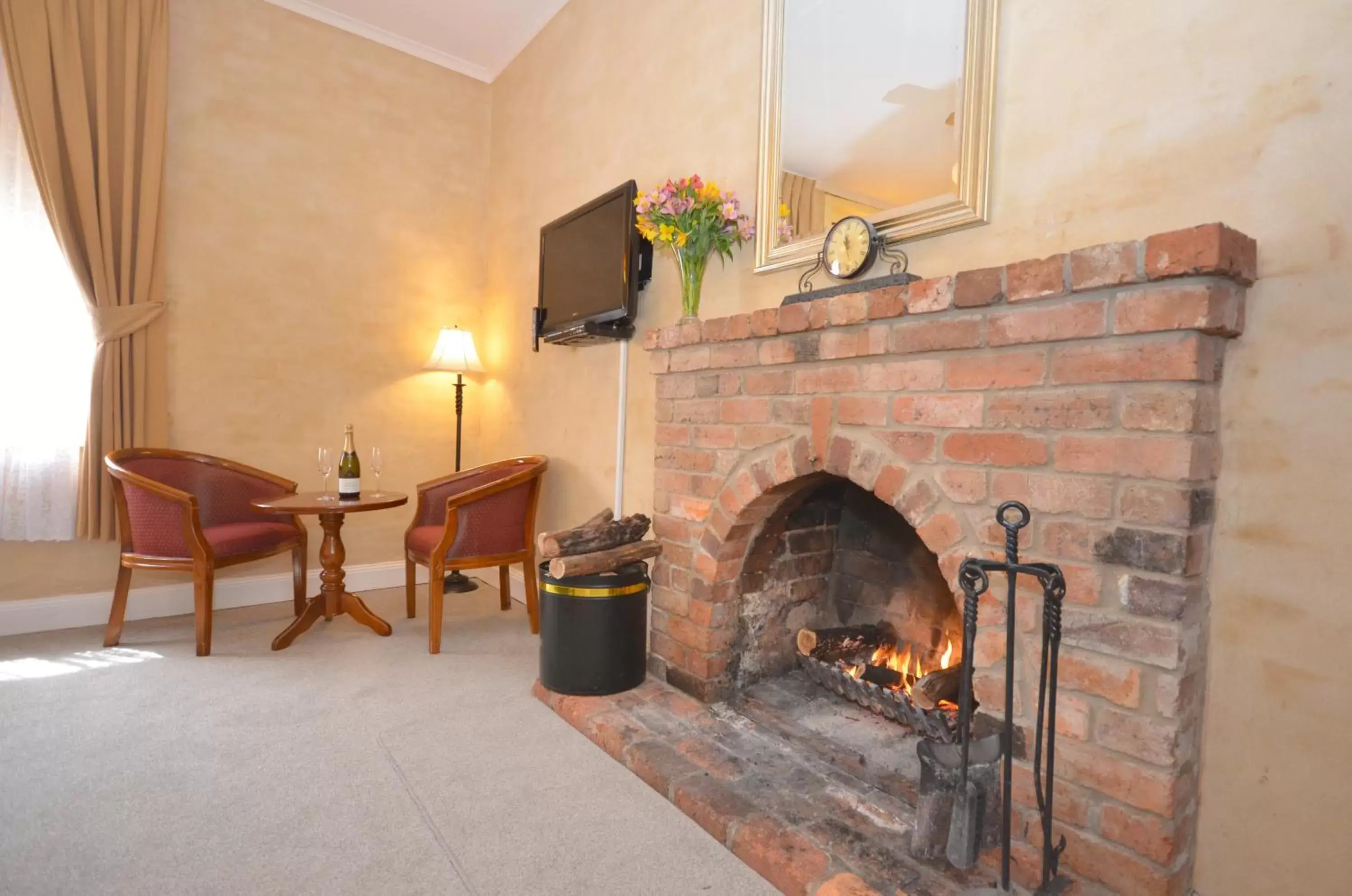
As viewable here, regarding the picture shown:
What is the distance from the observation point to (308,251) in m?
3.80

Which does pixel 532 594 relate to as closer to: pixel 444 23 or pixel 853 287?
pixel 853 287

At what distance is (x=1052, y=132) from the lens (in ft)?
5.24

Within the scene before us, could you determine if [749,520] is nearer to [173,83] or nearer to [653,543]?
[653,543]

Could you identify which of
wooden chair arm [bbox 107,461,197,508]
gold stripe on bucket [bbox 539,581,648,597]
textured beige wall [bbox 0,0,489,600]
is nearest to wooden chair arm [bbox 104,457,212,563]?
wooden chair arm [bbox 107,461,197,508]

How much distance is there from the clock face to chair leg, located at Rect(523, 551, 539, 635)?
6.71 ft

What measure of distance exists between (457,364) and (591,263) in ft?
4.51

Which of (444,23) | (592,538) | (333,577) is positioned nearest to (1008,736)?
(592,538)

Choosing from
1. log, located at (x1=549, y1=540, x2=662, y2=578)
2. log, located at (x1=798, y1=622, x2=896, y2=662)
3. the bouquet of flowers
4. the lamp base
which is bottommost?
the lamp base

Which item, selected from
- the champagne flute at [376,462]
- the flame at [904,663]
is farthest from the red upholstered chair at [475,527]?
the flame at [904,663]

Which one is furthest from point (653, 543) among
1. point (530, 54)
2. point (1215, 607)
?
point (530, 54)

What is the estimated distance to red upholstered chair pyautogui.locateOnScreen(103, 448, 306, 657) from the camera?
2.84 metres

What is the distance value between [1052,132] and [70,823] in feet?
9.61

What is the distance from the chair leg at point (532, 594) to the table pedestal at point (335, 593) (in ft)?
2.14

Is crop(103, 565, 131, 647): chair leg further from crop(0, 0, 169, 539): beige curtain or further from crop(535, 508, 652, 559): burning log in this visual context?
crop(535, 508, 652, 559): burning log
